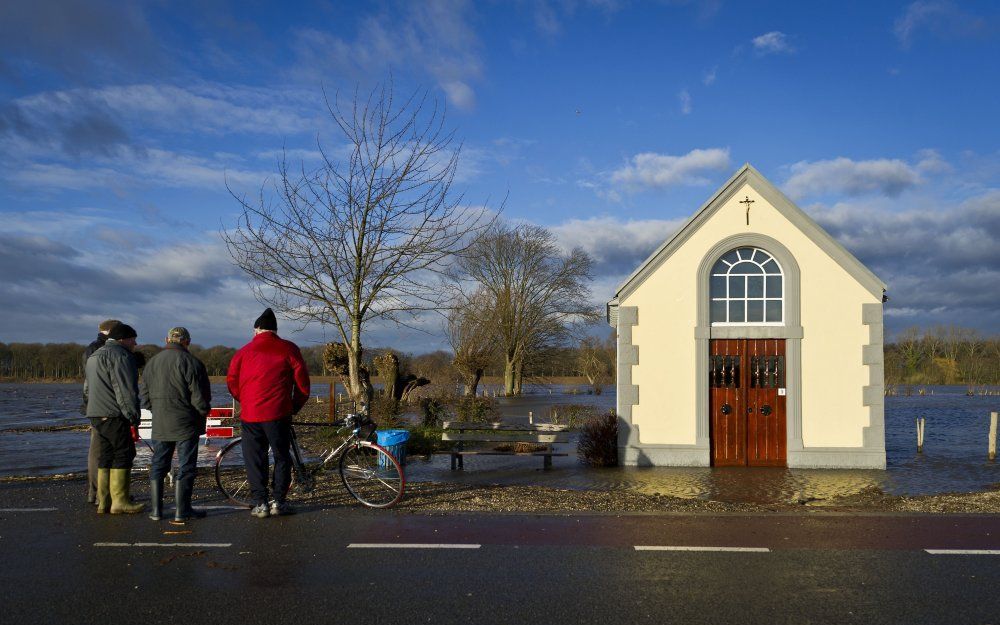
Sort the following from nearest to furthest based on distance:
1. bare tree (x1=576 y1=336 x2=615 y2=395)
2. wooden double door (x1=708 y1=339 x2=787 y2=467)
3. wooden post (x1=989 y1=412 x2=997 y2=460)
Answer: wooden double door (x1=708 y1=339 x2=787 y2=467) → wooden post (x1=989 y1=412 x2=997 y2=460) → bare tree (x1=576 y1=336 x2=615 y2=395)

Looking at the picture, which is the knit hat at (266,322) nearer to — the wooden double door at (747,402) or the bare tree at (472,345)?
the wooden double door at (747,402)

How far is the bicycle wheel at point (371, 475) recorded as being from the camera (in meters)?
9.14

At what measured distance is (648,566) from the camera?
6547 mm

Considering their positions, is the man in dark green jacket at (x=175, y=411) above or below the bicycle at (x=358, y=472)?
above

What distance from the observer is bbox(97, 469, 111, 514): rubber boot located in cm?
873

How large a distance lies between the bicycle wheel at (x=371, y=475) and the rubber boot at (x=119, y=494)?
2.30m

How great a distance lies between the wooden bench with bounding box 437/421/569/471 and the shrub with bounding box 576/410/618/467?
518mm

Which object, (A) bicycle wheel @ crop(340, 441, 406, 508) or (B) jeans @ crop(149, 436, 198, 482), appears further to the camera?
(A) bicycle wheel @ crop(340, 441, 406, 508)

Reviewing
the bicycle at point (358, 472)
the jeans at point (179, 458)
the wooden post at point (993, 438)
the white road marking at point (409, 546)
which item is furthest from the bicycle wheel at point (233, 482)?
the wooden post at point (993, 438)

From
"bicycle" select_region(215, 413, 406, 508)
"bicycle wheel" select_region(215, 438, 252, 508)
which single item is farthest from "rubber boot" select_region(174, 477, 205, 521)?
"bicycle" select_region(215, 413, 406, 508)

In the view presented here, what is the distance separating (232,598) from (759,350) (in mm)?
10766

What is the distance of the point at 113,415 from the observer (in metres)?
8.71

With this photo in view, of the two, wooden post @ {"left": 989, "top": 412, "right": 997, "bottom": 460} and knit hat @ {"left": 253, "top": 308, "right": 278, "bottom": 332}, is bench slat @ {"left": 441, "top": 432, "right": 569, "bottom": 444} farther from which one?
wooden post @ {"left": 989, "top": 412, "right": 997, "bottom": 460}

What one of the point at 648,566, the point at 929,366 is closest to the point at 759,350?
the point at 648,566
